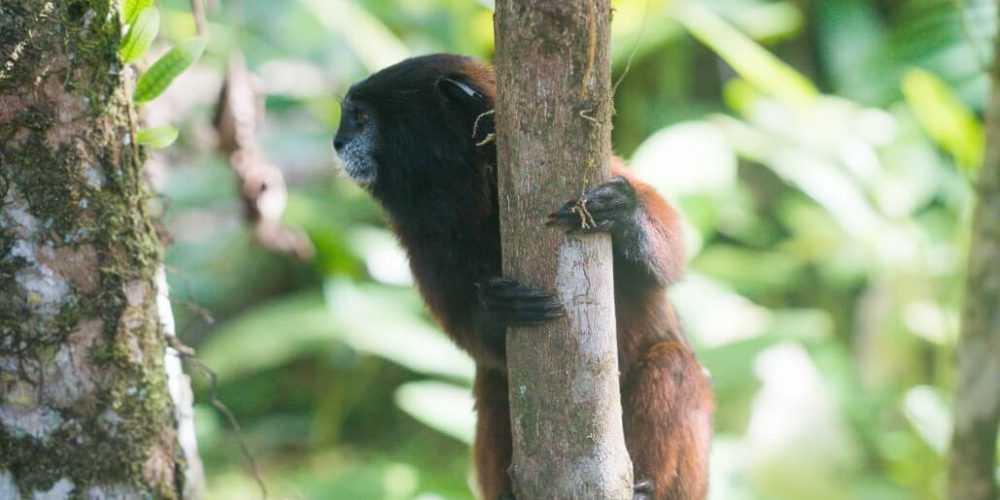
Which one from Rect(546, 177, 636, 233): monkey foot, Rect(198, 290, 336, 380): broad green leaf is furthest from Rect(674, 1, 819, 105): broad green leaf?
Rect(546, 177, 636, 233): monkey foot

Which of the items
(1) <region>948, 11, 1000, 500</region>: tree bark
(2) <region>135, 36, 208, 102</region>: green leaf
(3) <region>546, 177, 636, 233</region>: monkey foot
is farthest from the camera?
(1) <region>948, 11, 1000, 500</region>: tree bark

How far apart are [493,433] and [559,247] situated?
4.75 ft

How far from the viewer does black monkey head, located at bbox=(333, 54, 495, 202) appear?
3.01 meters

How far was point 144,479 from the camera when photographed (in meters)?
2.36

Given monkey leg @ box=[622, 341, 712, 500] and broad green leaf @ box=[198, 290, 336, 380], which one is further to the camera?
broad green leaf @ box=[198, 290, 336, 380]

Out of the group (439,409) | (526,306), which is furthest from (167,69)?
(439,409)

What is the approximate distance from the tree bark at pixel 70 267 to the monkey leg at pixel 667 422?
149 centimetres

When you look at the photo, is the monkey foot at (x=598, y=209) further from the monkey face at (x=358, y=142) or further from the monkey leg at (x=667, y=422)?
the monkey face at (x=358, y=142)

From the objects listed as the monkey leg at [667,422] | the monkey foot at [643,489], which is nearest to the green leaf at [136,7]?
the monkey leg at [667,422]

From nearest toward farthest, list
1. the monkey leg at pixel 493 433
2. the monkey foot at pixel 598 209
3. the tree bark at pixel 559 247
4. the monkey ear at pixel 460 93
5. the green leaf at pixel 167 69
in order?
the tree bark at pixel 559 247 < the monkey foot at pixel 598 209 < the green leaf at pixel 167 69 < the monkey ear at pixel 460 93 < the monkey leg at pixel 493 433

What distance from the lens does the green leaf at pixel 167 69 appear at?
238cm

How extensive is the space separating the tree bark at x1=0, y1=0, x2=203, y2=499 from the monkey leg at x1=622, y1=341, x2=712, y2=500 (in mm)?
1489

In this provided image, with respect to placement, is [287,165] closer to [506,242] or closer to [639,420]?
[639,420]

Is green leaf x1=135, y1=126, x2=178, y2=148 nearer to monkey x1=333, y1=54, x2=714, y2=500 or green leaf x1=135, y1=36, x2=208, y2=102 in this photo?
green leaf x1=135, y1=36, x2=208, y2=102
